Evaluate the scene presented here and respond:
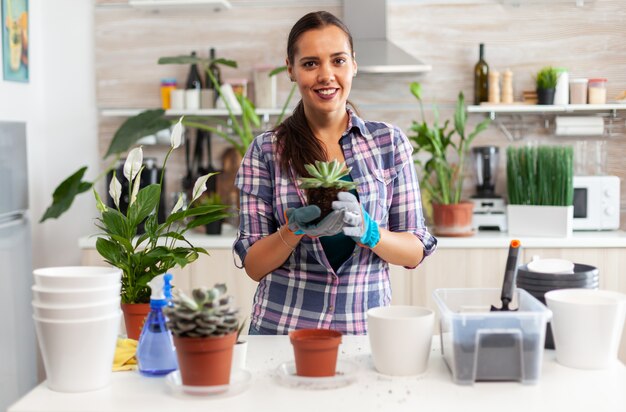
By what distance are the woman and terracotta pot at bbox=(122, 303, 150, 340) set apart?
350mm

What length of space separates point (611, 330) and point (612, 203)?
2421 millimetres

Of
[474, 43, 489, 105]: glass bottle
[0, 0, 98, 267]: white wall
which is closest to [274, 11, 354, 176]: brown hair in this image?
[474, 43, 489, 105]: glass bottle

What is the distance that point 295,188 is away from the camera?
6.81 ft

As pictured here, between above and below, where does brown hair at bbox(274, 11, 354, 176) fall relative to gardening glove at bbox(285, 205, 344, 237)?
above

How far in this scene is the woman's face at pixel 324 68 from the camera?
6.57 feet

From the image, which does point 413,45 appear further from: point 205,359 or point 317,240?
point 205,359

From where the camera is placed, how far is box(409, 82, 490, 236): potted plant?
12.2 ft

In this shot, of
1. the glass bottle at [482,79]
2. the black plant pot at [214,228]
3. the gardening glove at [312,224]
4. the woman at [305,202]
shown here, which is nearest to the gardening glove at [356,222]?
the gardening glove at [312,224]

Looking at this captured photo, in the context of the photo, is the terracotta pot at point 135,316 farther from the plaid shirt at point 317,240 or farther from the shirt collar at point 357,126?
the shirt collar at point 357,126

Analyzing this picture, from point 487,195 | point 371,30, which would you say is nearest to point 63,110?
point 371,30

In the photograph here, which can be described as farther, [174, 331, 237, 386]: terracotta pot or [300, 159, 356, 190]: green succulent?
[300, 159, 356, 190]: green succulent

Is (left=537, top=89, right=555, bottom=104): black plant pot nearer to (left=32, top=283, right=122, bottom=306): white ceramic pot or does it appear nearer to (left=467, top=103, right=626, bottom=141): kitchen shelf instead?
(left=467, top=103, right=626, bottom=141): kitchen shelf

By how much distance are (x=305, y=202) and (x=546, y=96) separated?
2.29 metres

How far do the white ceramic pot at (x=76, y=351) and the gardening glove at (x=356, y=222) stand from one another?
19.6 inches
